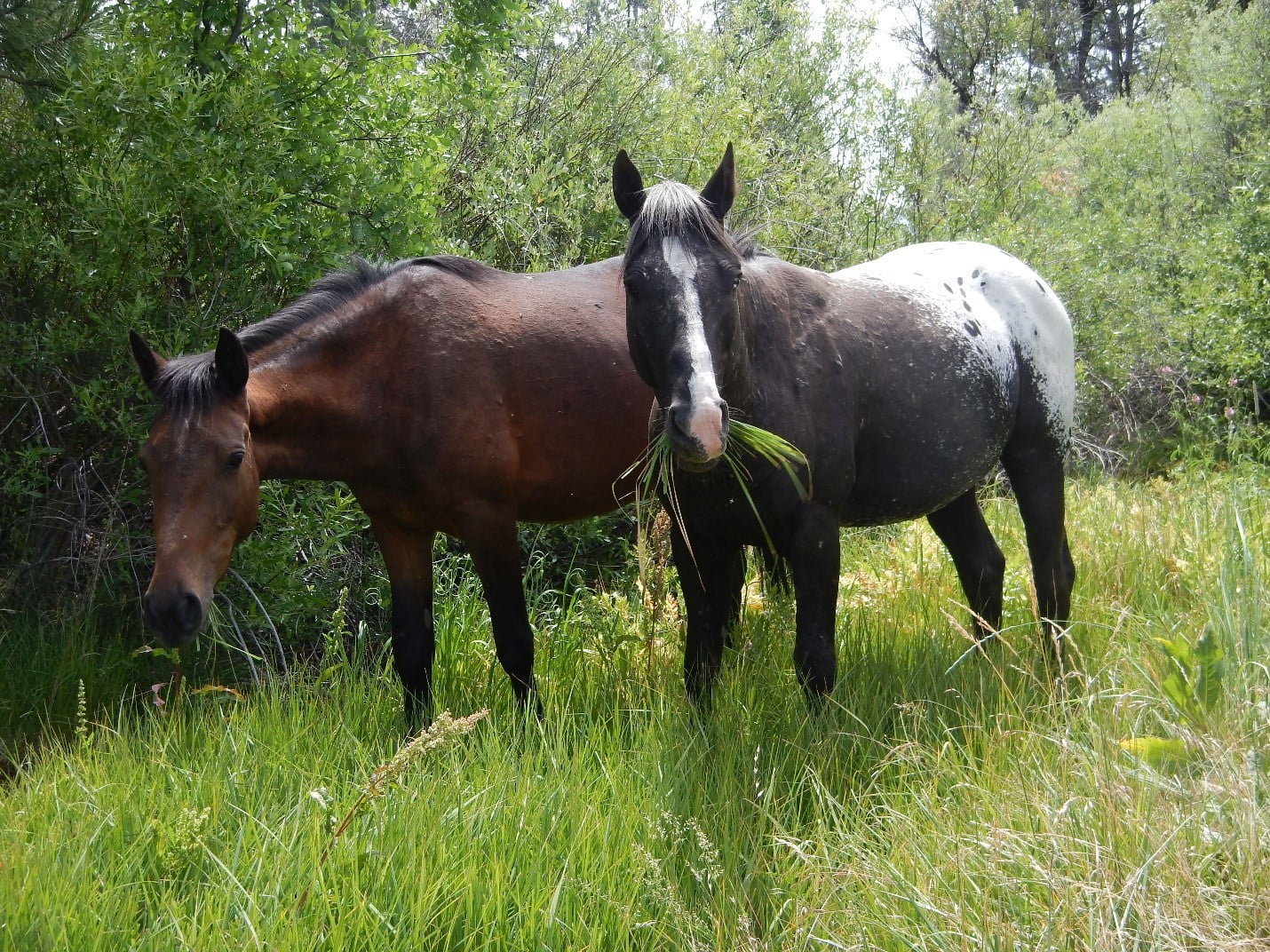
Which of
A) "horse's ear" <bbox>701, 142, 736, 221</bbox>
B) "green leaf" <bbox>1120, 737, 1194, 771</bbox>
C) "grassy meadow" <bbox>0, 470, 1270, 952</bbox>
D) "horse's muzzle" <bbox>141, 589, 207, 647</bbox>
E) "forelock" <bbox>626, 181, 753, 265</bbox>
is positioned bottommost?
"grassy meadow" <bbox>0, 470, 1270, 952</bbox>

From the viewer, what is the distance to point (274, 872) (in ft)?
8.86

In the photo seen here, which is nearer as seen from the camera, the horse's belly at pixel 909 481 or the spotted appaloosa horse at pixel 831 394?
the spotted appaloosa horse at pixel 831 394

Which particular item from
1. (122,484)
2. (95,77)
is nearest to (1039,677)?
(122,484)

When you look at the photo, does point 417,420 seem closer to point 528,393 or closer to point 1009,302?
point 528,393

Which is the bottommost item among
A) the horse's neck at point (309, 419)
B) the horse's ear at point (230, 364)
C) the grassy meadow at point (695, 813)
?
the grassy meadow at point (695, 813)

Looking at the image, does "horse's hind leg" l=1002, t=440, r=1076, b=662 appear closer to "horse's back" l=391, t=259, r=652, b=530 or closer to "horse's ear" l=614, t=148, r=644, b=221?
"horse's back" l=391, t=259, r=652, b=530

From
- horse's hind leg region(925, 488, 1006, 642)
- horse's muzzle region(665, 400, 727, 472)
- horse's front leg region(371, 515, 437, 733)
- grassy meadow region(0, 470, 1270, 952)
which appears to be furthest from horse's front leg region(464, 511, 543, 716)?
horse's hind leg region(925, 488, 1006, 642)

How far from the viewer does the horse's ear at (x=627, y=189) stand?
3465mm

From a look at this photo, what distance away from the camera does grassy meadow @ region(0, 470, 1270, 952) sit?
2.39m

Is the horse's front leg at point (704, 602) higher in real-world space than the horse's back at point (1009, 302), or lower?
lower

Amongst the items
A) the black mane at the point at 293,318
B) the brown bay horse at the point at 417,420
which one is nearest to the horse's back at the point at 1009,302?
the brown bay horse at the point at 417,420

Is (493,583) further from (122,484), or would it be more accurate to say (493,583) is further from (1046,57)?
(1046,57)

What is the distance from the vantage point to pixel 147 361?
3.81 meters

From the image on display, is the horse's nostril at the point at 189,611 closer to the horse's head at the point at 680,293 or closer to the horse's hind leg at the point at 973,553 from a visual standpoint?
the horse's head at the point at 680,293
